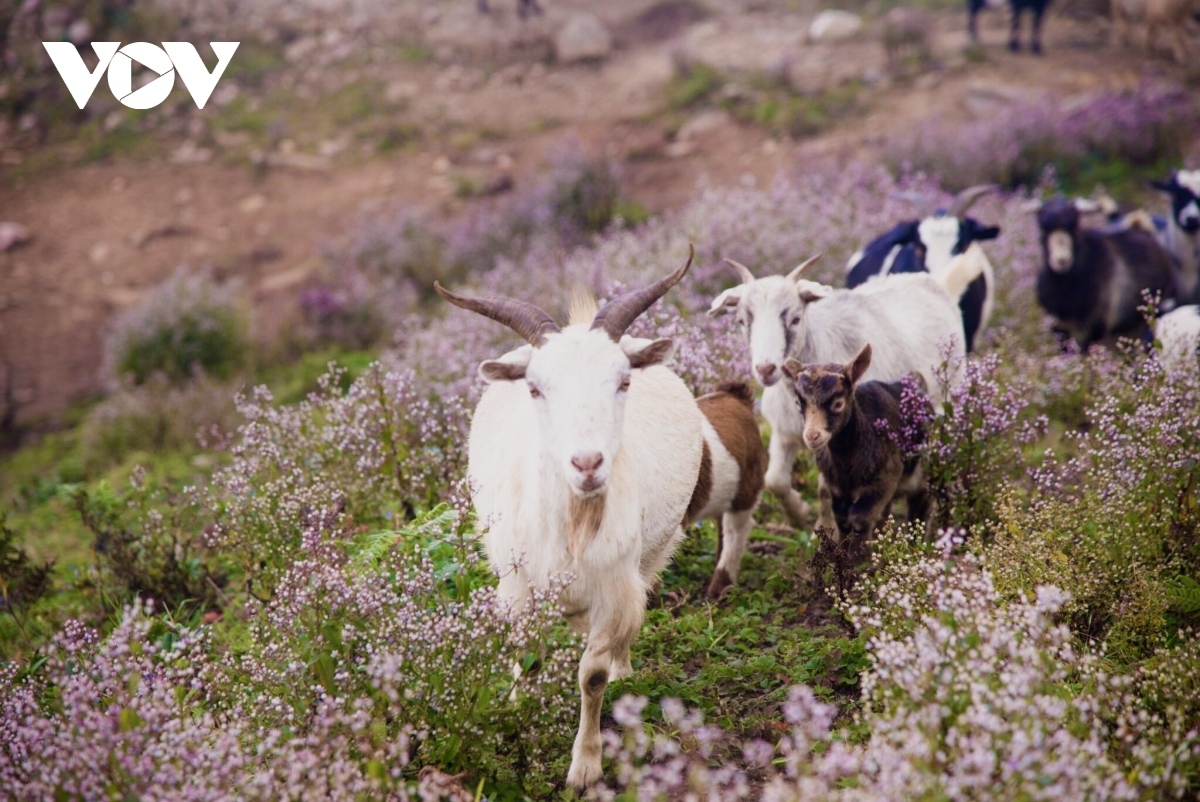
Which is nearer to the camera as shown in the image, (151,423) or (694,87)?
(151,423)

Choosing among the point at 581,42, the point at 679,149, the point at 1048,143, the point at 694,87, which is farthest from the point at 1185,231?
the point at 581,42

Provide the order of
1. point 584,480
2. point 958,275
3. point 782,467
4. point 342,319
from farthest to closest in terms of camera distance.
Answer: point 342,319 < point 958,275 < point 782,467 < point 584,480

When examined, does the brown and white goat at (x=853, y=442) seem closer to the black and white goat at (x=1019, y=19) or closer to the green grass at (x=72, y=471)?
the green grass at (x=72, y=471)

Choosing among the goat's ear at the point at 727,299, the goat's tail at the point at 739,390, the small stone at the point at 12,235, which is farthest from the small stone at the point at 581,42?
the goat's tail at the point at 739,390

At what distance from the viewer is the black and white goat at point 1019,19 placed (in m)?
16.2

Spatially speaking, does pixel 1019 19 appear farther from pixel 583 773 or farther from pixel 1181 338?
pixel 583 773

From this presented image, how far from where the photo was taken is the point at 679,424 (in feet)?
15.4

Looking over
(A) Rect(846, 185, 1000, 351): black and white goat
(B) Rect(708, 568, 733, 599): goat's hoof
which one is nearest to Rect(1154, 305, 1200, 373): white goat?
(A) Rect(846, 185, 1000, 351): black and white goat

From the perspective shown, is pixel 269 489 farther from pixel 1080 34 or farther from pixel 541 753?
pixel 1080 34

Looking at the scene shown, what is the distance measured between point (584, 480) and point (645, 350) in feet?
2.37

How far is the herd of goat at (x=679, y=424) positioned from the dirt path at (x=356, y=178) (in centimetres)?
704

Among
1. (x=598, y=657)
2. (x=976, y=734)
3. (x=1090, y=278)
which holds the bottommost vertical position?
(x=1090, y=278)

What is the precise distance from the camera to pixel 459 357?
7602mm

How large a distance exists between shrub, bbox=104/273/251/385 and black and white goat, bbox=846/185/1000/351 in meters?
7.59
